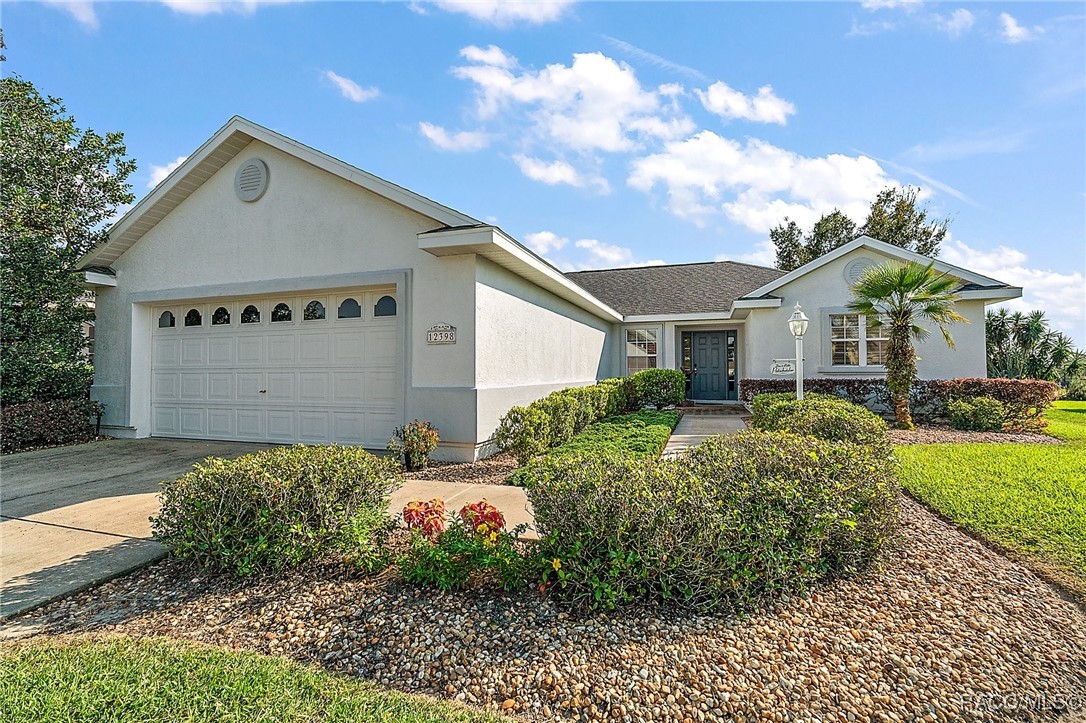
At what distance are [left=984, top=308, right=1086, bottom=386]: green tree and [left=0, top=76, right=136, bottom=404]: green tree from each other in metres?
31.0

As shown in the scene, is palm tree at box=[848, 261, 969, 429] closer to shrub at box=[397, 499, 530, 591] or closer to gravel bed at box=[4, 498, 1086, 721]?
gravel bed at box=[4, 498, 1086, 721]

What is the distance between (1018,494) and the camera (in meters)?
5.51

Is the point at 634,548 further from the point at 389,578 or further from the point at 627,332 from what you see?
the point at 627,332

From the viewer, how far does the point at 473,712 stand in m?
2.24

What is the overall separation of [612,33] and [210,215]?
7780mm

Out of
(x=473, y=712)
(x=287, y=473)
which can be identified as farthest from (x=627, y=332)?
(x=473, y=712)

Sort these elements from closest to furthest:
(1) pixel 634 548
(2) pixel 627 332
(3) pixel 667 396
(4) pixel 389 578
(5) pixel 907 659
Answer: (5) pixel 907 659
(1) pixel 634 548
(4) pixel 389 578
(3) pixel 667 396
(2) pixel 627 332

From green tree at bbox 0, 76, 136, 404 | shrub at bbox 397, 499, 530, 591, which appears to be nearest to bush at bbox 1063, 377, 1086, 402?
shrub at bbox 397, 499, 530, 591

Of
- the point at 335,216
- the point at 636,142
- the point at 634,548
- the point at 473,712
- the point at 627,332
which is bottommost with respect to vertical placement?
the point at 473,712

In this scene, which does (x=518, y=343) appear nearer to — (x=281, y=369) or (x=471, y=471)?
(x=471, y=471)

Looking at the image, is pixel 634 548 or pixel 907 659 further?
pixel 634 548

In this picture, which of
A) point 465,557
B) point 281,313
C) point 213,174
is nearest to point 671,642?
point 465,557

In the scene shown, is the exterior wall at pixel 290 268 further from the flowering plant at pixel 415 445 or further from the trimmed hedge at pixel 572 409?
the trimmed hedge at pixel 572 409

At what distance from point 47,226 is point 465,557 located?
13585 mm
